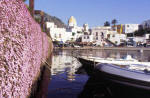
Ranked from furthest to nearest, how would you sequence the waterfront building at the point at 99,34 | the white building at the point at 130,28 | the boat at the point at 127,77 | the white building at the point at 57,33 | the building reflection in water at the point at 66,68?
the white building at the point at 130,28 → the waterfront building at the point at 99,34 → the white building at the point at 57,33 → the building reflection in water at the point at 66,68 → the boat at the point at 127,77

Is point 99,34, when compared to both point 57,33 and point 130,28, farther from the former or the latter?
point 130,28

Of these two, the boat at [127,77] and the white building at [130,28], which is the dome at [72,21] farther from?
the boat at [127,77]

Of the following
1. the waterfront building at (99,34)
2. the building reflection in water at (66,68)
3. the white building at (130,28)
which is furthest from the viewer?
the white building at (130,28)

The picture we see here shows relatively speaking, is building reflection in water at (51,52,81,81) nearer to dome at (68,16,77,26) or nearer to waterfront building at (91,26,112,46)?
waterfront building at (91,26,112,46)

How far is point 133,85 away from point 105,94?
2.14m

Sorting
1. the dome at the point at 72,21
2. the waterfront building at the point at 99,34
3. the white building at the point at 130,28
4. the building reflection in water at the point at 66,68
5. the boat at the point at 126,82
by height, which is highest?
the dome at the point at 72,21

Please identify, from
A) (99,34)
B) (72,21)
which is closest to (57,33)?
(99,34)

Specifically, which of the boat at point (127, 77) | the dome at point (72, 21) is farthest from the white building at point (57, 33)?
the boat at point (127, 77)

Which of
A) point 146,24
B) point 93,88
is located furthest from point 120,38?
point 93,88

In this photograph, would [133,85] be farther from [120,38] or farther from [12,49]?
[120,38]

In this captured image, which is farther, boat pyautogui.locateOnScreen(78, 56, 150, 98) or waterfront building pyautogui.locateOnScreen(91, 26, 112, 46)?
waterfront building pyautogui.locateOnScreen(91, 26, 112, 46)

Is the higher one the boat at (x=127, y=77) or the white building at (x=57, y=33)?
the white building at (x=57, y=33)

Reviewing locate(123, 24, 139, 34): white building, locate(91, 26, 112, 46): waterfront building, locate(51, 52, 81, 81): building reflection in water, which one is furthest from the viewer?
locate(123, 24, 139, 34): white building

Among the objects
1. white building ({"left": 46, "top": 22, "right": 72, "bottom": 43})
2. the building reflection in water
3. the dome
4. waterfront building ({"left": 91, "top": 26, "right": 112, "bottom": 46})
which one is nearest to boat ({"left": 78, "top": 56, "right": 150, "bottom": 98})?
the building reflection in water
